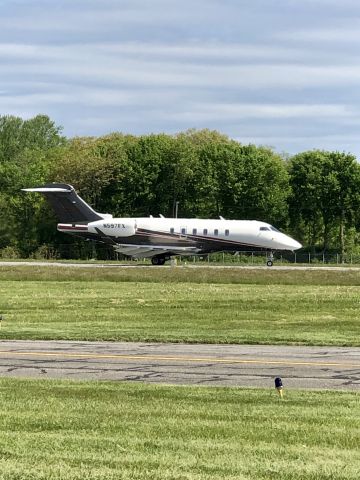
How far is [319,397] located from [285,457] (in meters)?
4.08

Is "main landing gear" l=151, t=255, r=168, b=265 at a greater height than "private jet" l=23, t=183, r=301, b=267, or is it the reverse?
"private jet" l=23, t=183, r=301, b=267

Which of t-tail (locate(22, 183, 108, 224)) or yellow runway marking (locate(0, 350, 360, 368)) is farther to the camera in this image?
t-tail (locate(22, 183, 108, 224))

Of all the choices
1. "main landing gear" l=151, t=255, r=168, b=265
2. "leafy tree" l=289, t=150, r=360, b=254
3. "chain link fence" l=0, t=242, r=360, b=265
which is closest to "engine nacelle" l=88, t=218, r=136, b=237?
"main landing gear" l=151, t=255, r=168, b=265

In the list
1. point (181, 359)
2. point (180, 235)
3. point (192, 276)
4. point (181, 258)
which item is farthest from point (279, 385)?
point (181, 258)

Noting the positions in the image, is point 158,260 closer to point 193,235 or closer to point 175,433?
point 193,235

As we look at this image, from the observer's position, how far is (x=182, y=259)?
75.2 metres

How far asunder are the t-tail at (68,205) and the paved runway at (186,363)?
4170cm

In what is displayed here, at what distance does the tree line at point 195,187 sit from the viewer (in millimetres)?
88875

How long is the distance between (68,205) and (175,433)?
5341 cm

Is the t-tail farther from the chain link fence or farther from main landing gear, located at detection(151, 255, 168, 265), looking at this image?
the chain link fence

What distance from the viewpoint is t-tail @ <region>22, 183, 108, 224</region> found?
204 ft

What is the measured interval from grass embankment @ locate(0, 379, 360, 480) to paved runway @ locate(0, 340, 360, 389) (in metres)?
1.56

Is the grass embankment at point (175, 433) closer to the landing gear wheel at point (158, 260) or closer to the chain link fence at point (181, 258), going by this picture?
the landing gear wheel at point (158, 260)

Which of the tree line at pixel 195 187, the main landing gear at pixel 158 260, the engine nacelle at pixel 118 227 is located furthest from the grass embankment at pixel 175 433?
the tree line at pixel 195 187
